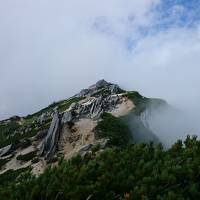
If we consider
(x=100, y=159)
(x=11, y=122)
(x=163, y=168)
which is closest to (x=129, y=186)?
(x=163, y=168)

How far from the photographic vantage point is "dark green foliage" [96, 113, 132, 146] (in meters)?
58.3

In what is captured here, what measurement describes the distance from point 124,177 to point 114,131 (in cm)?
4527

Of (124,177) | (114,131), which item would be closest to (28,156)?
(114,131)

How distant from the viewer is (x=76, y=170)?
2114 centimetres

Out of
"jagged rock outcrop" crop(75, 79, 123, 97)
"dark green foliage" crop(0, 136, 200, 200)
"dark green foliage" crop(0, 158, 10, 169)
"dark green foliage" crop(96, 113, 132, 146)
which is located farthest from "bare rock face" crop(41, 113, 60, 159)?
"jagged rock outcrop" crop(75, 79, 123, 97)

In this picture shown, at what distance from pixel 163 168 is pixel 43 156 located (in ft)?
140

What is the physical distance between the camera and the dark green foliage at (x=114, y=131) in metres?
58.3

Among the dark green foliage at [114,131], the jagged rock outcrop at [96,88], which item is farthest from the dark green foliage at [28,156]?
the jagged rock outcrop at [96,88]

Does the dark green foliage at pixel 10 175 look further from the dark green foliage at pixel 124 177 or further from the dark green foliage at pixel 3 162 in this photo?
the dark green foliage at pixel 124 177

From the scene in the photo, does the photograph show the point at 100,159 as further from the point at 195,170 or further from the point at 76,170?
the point at 195,170

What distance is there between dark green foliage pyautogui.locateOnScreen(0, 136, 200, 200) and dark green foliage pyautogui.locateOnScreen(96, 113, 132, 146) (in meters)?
32.5

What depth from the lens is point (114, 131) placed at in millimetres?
65062

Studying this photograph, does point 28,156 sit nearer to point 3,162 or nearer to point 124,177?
point 3,162

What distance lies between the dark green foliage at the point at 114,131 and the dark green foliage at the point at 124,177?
32546 millimetres
